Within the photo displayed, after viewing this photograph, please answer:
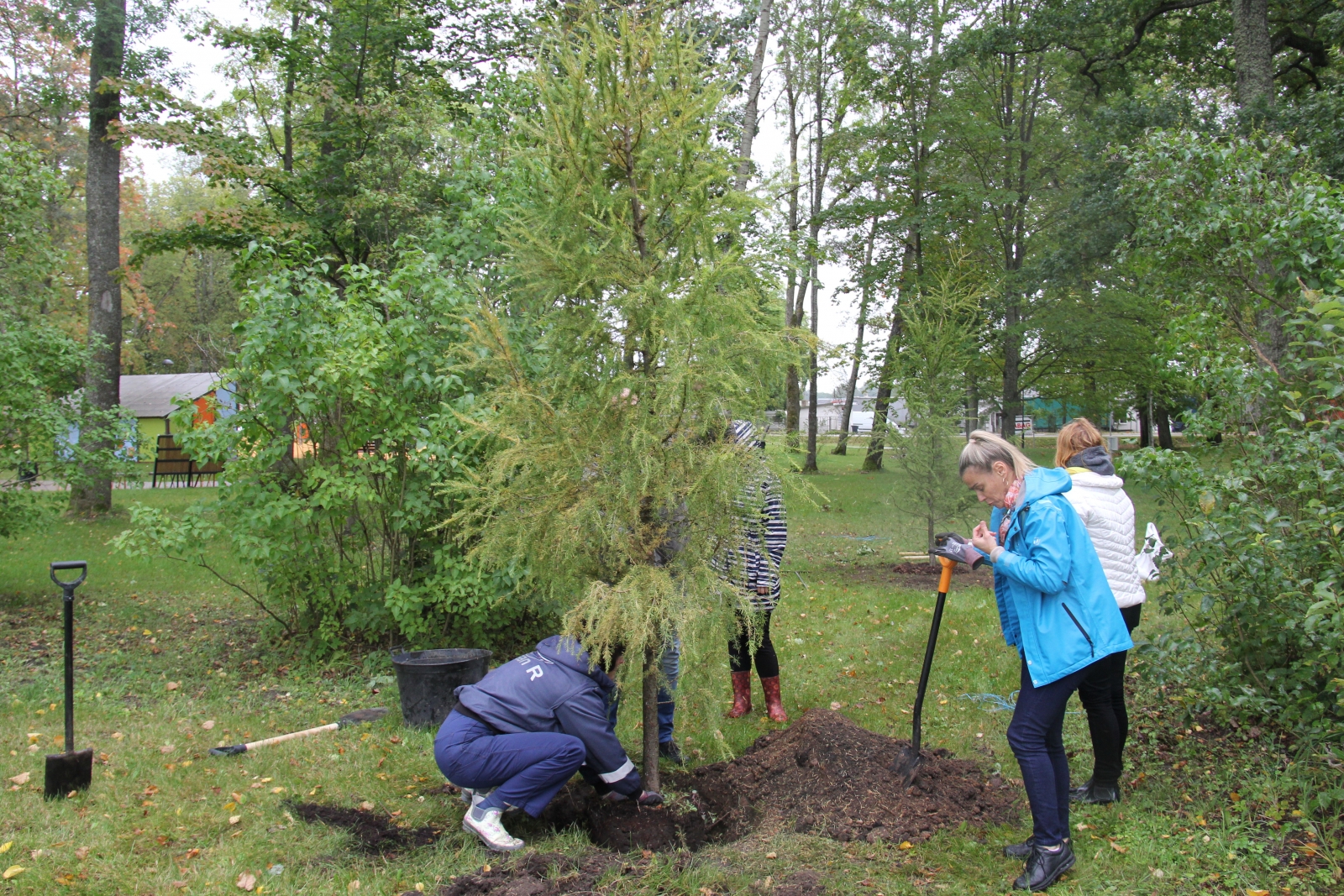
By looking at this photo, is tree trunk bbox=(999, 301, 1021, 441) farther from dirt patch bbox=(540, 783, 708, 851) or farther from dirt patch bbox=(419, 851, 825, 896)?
dirt patch bbox=(419, 851, 825, 896)

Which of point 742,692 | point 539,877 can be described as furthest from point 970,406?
point 539,877

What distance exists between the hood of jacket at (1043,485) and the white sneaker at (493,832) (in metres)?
2.56

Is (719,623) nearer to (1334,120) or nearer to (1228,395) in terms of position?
(1228,395)

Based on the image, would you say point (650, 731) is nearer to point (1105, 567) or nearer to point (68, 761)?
point (1105, 567)

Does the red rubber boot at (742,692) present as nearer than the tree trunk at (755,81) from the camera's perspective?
Yes

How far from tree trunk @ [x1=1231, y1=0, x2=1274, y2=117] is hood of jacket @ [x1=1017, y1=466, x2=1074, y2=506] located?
11136 mm

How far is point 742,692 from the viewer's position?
5523 mm

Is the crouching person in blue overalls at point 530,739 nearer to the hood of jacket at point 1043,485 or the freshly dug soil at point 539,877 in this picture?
the freshly dug soil at point 539,877

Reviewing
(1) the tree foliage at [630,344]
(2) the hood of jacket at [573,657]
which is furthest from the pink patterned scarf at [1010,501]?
(2) the hood of jacket at [573,657]

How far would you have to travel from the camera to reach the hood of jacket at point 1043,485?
3525 mm

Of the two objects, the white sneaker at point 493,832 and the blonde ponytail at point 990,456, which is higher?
the blonde ponytail at point 990,456

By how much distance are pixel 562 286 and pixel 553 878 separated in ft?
8.25

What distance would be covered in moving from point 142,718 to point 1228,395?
6654 mm

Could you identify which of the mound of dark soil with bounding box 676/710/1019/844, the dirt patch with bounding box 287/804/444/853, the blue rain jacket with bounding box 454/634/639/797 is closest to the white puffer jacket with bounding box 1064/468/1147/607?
the mound of dark soil with bounding box 676/710/1019/844
